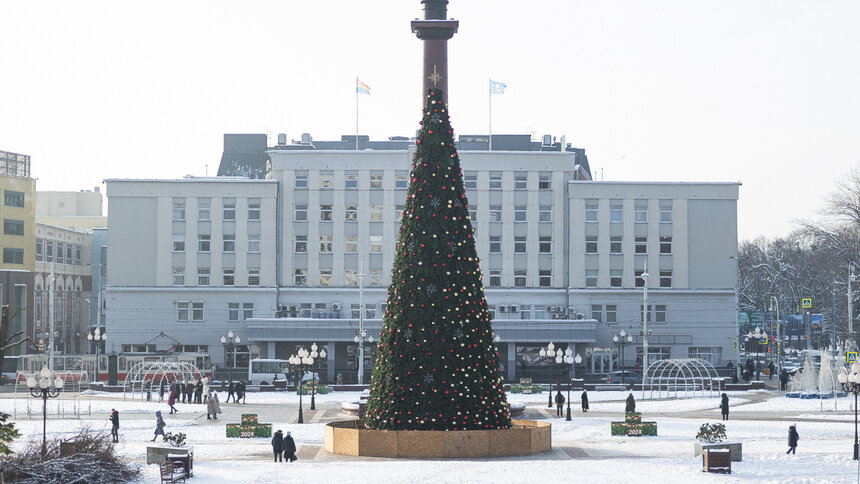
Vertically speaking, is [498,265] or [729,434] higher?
[498,265]

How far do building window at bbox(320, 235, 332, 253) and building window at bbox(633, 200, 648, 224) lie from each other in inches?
954

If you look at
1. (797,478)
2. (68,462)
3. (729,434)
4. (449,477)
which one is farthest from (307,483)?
(729,434)

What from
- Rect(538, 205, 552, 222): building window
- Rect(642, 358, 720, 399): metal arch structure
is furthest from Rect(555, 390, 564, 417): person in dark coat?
Result: Rect(538, 205, 552, 222): building window

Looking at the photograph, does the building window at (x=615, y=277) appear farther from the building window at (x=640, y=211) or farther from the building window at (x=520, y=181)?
the building window at (x=520, y=181)

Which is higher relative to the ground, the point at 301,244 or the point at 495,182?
the point at 495,182

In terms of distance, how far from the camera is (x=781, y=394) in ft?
237

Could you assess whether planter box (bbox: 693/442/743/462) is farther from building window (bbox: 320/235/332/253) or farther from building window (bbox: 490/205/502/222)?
building window (bbox: 320/235/332/253)

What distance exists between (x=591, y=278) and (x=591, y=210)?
5.40 metres

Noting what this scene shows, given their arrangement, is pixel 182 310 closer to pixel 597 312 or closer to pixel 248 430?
pixel 597 312

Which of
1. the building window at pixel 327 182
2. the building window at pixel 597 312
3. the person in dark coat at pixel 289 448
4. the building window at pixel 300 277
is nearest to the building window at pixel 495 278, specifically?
the building window at pixel 597 312

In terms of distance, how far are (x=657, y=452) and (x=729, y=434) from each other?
8.38 m

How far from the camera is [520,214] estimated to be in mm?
93062

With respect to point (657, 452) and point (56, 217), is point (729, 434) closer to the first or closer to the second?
point (657, 452)

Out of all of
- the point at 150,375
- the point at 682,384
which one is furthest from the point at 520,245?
the point at 150,375
